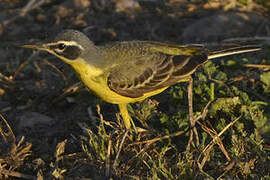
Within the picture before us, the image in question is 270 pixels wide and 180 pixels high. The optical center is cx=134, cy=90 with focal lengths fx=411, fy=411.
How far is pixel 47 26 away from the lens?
7715 mm

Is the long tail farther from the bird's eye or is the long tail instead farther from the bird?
the bird's eye

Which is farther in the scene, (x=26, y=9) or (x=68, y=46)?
(x=26, y=9)

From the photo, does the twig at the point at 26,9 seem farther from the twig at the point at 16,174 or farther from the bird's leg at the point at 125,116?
the twig at the point at 16,174

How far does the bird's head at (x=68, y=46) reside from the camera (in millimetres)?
4426

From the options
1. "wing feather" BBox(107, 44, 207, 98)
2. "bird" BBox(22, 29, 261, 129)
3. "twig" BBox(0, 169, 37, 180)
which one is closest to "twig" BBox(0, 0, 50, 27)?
"bird" BBox(22, 29, 261, 129)

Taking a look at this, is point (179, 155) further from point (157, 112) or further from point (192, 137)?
point (157, 112)

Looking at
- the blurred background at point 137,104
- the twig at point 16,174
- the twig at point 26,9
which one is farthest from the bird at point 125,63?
the twig at point 26,9

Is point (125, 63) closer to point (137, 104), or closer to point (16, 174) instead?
point (137, 104)

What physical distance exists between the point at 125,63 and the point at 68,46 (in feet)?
2.28

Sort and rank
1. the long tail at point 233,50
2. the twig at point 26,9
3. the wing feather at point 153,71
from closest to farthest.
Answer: the wing feather at point 153,71, the long tail at point 233,50, the twig at point 26,9

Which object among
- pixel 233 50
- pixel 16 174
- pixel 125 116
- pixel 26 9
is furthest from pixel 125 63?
pixel 26 9

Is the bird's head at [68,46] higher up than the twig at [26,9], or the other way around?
the twig at [26,9]

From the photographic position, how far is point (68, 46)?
14.6 feet

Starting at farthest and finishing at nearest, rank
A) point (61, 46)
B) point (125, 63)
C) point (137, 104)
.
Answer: point (137, 104) < point (125, 63) < point (61, 46)
